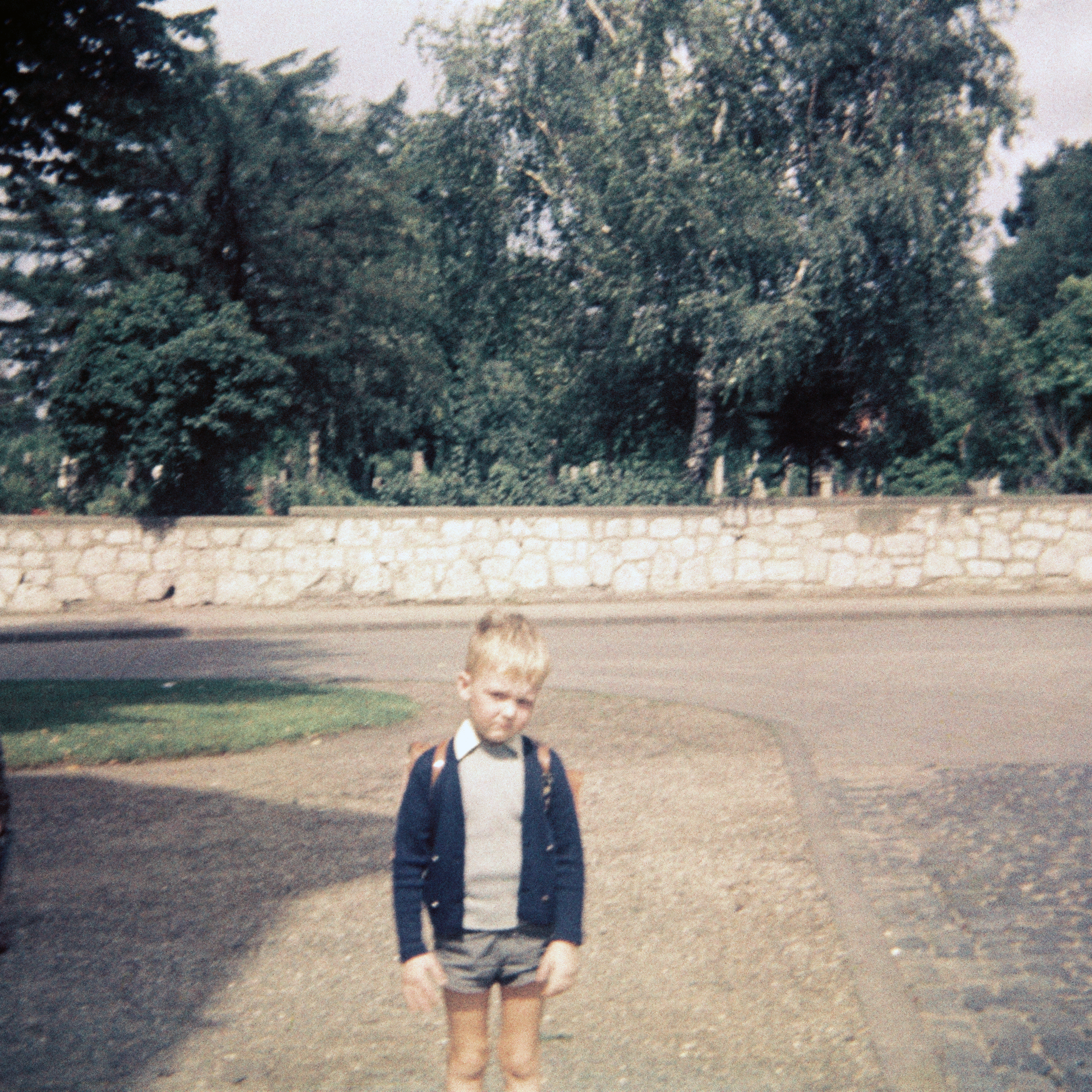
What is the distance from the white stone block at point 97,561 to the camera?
→ 18.9 metres

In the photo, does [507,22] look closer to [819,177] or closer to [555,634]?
[819,177]

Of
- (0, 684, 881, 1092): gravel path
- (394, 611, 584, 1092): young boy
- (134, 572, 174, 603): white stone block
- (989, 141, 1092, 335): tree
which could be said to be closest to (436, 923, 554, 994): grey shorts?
(394, 611, 584, 1092): young boy

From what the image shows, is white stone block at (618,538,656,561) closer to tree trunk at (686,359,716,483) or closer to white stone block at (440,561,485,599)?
white stone block at (440,561,485,599)

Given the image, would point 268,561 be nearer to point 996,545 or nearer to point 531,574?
point 531,574

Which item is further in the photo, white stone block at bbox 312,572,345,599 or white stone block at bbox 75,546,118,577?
white stone block at bbox 312,572,345,599

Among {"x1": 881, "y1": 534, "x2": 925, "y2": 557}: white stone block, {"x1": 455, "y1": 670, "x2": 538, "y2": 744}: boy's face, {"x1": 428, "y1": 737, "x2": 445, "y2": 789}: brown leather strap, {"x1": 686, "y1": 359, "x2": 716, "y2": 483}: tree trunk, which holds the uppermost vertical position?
{"x1": 686, "y1": 359, "x2": 716, "y2": 483}: tree trunk

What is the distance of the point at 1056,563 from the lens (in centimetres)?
2002

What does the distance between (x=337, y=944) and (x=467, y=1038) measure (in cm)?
185

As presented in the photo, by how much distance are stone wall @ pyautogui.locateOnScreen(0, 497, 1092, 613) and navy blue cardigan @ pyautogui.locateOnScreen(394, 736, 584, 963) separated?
54.0 feet

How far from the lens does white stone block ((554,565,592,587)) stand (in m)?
19.5

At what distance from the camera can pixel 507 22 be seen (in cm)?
2872

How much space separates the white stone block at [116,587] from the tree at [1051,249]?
137 ft

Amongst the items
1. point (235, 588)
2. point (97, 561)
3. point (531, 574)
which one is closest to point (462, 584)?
point (531, 574)

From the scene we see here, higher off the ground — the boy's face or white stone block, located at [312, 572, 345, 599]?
the boy's face
